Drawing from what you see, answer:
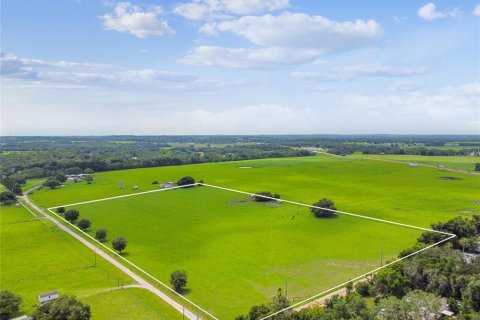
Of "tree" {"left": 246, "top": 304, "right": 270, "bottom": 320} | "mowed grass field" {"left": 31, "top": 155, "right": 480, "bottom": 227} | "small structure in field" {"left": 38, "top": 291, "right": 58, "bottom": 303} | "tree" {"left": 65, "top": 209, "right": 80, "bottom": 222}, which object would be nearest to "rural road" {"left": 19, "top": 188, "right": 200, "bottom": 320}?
"tree" {"left": 65, "top": 209, "right": 80, "bottom": 222}

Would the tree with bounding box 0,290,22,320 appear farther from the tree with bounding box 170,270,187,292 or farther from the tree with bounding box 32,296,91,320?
the tree with bounding box 170,270,187,292

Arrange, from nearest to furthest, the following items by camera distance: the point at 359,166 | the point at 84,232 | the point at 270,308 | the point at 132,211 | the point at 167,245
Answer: the point at 270,308 → the point at 167,245 → the point at 84,232 → the point at 132,211 → the point at 359,166

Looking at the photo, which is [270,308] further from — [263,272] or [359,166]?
[359,166]

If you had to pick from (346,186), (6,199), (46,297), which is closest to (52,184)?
(6,199)

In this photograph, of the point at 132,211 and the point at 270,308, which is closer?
the point at 270,308

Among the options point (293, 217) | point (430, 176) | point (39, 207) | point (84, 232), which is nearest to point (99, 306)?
point (84, 232)
